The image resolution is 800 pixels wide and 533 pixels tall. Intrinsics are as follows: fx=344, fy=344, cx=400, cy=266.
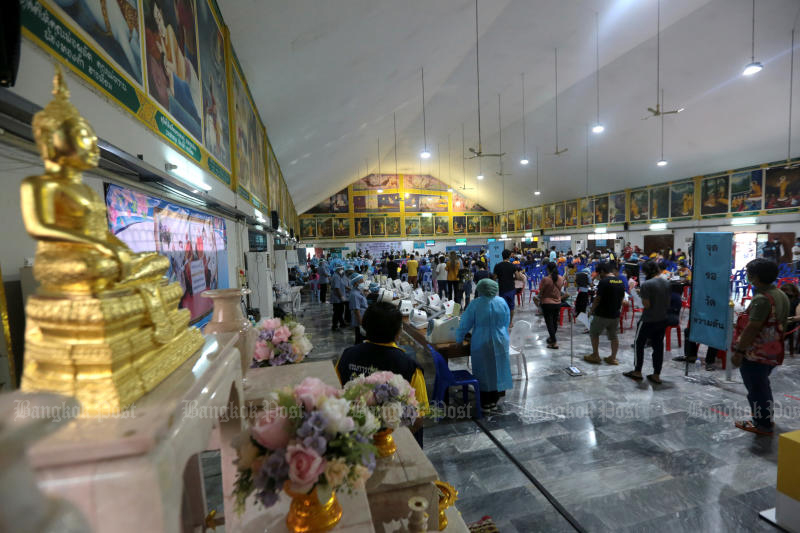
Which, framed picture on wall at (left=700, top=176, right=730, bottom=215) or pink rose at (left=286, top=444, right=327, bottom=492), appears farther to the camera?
framed picture on wall at (left=700, top=176, right=730, bottom=215)

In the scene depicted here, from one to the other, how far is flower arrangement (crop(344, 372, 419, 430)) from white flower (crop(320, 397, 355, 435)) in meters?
0.40

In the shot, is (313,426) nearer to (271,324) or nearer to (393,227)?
(271,324)

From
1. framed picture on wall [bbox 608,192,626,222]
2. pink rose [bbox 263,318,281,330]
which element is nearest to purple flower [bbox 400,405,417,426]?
pink rose [bbox 263,318,281,330]

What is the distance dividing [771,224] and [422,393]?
17409mm

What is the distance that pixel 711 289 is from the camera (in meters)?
4.96

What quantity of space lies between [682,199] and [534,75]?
9681 millimetres

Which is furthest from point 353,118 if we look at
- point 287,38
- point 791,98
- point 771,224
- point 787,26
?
point 771,224

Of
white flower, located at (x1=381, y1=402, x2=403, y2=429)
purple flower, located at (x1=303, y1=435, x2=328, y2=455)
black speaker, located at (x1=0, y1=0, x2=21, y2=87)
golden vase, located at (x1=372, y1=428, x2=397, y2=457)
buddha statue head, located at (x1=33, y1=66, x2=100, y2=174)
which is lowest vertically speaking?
golden vase, located at (x1=372, y1=428, x2=397, y2=457)

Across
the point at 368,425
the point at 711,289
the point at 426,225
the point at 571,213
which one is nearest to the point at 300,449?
the point at 368,425

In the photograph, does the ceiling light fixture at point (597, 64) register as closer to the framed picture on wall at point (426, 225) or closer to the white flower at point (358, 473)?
the white flower at point (358, 473)

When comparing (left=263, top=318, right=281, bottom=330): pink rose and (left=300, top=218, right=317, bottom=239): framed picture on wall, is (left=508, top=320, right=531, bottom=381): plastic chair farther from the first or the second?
(left=300, top=218, right=317, bottom=239): framed picture on wall

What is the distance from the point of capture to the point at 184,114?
298cm

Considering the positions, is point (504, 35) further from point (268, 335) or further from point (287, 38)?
point (268, 335)

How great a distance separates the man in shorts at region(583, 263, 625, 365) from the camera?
5.46 meters
